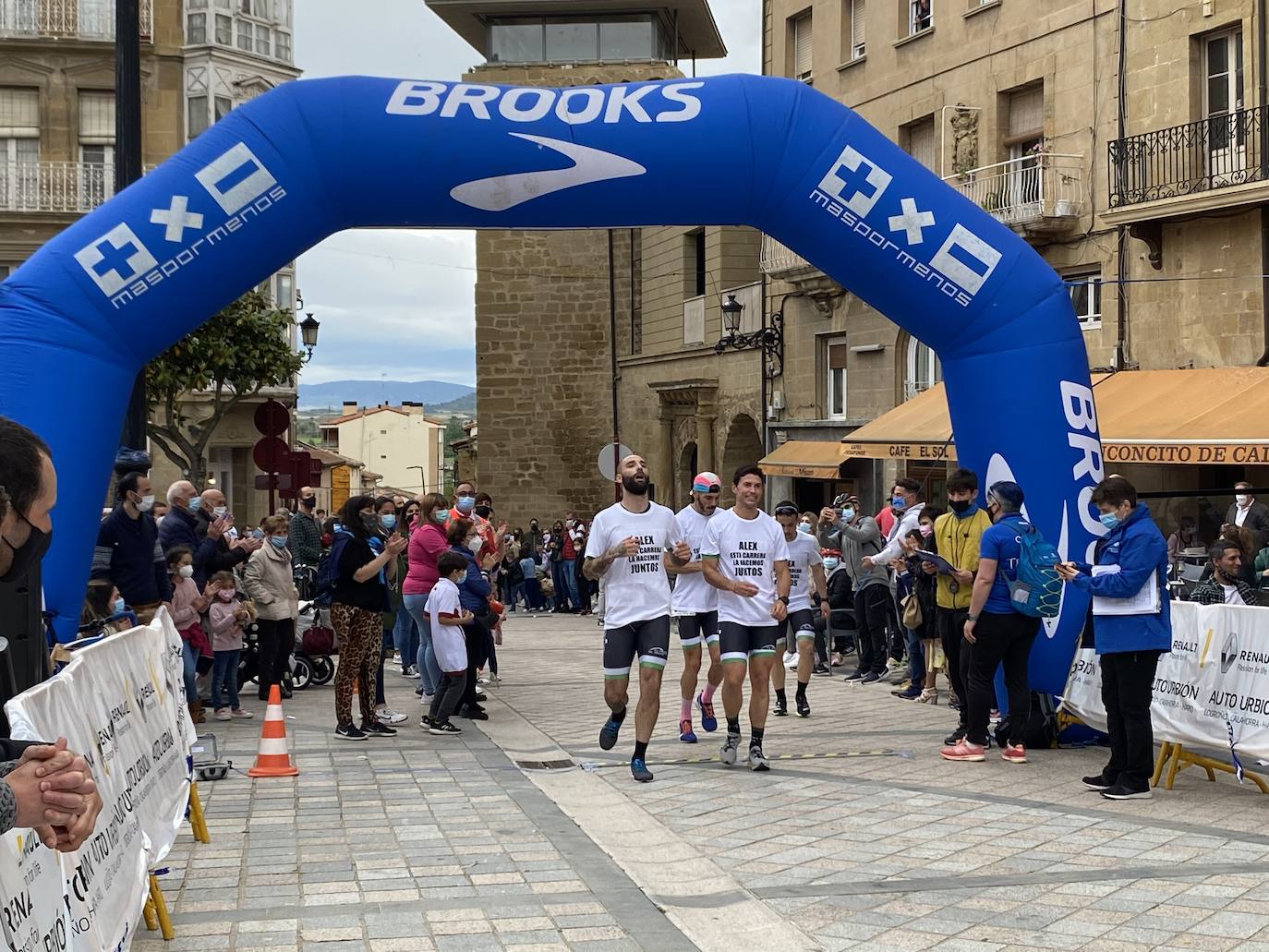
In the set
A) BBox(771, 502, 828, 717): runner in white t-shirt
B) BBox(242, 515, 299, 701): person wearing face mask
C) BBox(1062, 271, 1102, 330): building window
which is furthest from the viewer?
BBox(1062, 271, 1102, 330): building window

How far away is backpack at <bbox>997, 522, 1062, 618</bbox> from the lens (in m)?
9.67

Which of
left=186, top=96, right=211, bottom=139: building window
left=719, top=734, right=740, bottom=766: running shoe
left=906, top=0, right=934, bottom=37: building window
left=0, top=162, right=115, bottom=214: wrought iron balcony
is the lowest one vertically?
left=719, top=734, right=740, bottom=766: running shoe

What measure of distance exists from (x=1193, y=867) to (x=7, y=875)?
515cm

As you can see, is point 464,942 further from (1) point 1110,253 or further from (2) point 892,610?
(1) point 1110,253

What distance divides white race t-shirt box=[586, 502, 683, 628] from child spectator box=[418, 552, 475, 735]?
240 centimetres

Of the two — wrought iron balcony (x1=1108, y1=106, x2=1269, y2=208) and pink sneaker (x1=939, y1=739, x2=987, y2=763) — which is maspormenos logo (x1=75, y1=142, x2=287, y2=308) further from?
wrought iron balcony (x1=1108, y1=106, x2=1269, y2=208)

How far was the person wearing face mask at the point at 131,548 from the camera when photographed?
1066 cm

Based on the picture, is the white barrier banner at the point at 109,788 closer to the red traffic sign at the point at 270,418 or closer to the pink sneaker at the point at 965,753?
the pink sneaker at the point at 965,753

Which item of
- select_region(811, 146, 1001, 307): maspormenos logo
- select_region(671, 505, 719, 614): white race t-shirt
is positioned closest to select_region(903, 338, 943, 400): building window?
select_region(811, 146, 1001, 307): maspormenos logo

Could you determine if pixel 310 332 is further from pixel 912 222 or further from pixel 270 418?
pixel 912 222

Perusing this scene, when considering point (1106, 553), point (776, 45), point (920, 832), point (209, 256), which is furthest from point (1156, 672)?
point (776, 45)

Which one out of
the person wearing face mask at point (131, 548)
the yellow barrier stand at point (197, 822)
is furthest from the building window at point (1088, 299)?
the yellow barrier stand at point (197, 822)

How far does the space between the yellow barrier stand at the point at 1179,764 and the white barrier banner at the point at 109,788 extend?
5.50m

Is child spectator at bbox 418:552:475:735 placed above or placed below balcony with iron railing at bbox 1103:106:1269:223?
below
